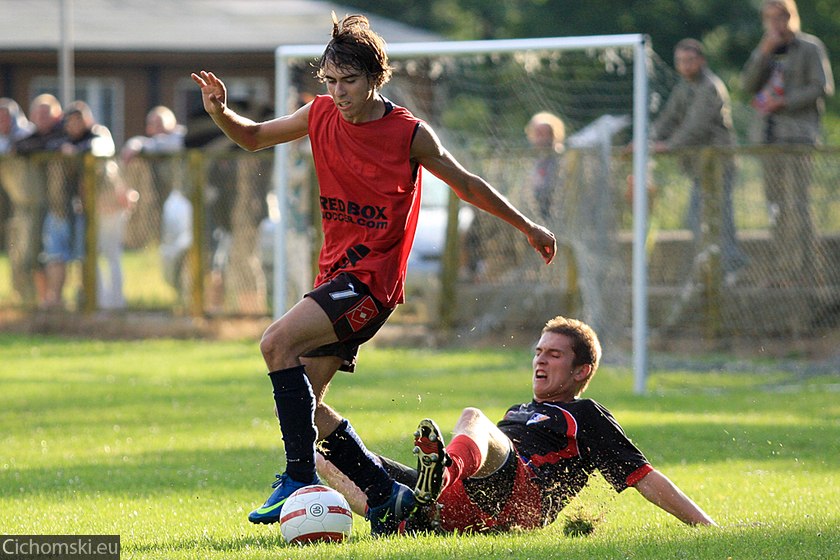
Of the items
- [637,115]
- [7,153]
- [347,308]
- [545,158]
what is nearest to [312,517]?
[347,308]

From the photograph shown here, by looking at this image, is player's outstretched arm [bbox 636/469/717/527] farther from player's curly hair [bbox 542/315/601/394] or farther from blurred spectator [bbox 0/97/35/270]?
blurred spectator [bbox 0/97/35/270]

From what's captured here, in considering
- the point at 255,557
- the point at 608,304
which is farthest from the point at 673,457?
the point at 608,304

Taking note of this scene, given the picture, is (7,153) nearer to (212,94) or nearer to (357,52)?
(212,94)

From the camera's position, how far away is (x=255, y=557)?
536 centimetres

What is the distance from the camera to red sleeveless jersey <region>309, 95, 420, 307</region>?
19.8ft

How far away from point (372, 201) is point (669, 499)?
1.80 meters

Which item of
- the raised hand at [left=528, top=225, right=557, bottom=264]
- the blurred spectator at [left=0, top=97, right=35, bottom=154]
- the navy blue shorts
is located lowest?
the navy blue shorts

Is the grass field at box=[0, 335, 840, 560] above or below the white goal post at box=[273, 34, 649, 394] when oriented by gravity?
below

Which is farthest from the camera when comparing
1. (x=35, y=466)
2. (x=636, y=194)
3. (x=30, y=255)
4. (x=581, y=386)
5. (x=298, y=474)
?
(x=30, y=255)

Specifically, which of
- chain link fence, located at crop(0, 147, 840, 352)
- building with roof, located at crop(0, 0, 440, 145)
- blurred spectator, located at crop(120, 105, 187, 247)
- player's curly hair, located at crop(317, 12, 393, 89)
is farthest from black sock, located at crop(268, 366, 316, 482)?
building with roof, located at crop(0, 0, 440, 145)

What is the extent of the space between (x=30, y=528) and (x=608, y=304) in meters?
9.21

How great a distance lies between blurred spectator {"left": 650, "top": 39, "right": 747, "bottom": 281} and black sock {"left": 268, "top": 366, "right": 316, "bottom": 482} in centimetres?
935

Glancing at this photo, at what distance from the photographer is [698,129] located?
49.3 ft

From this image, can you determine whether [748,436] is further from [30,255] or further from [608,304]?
[30,255]
